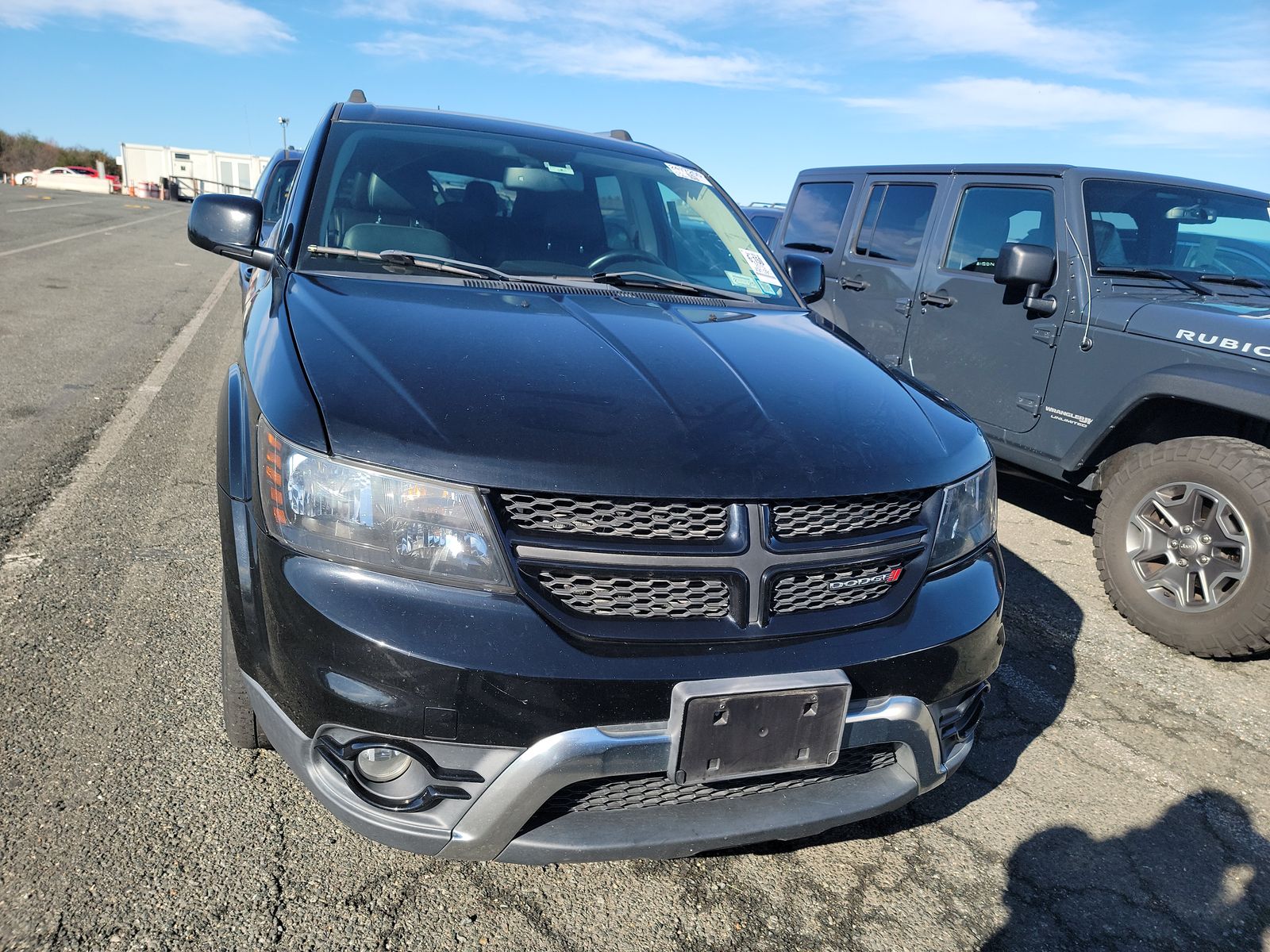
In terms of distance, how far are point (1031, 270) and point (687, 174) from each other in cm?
178

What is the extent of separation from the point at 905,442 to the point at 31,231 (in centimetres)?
2067

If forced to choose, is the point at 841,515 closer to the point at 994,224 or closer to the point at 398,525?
the point at 398,525

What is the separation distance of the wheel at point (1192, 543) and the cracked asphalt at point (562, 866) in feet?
0.47

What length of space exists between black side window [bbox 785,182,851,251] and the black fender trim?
258cm

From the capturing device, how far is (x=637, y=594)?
1.78 m

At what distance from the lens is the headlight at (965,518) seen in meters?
2.12

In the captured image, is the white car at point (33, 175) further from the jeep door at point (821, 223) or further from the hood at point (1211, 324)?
the hood at point (1211, 324)

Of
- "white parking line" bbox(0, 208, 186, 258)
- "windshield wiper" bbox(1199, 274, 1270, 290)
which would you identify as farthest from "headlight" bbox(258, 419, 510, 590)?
"white parking line" bbox(0, 208, 186, 258)

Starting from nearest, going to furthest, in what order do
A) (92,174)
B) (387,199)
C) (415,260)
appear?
(415,260) < (387,199) < (92,174)

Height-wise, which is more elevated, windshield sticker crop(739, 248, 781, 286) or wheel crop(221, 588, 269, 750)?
windshield sticker crop(739, 248, 781, 286)

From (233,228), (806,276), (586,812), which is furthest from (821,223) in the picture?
(586,812)

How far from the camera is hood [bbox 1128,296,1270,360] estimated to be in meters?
3.58

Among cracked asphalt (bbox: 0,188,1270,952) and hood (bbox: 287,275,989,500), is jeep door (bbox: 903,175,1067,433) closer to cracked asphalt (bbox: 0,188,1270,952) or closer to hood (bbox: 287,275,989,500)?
cracked asphalt (bbox: 0,188,1270,952)

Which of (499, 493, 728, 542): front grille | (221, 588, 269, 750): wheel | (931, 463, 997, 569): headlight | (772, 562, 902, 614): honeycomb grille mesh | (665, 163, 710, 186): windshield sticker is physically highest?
(665, 163, 710, 186): windshield sticker
